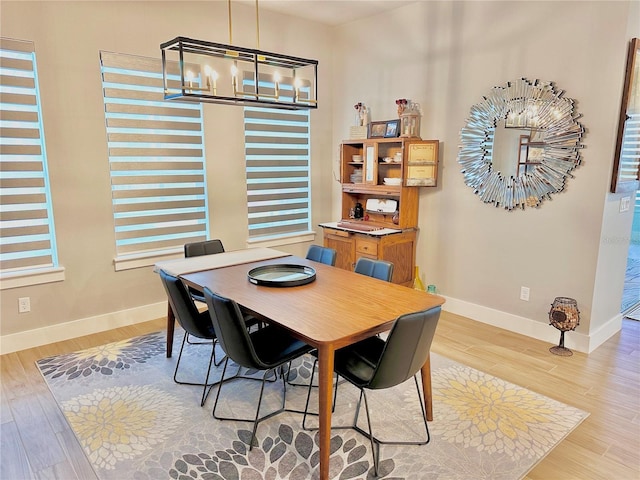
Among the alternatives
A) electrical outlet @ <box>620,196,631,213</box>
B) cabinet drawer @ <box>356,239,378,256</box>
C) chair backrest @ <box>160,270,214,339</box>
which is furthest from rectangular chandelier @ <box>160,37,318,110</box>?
electrical outlet @ <box>620,196,631,213</box>

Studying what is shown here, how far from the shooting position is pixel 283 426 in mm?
2516

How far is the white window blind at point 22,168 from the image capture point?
3.27 m

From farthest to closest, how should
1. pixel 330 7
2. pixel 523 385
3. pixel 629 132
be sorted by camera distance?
pixel 330 7 < pixel 629 132 < pixel 523 385

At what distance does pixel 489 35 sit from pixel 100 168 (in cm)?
352

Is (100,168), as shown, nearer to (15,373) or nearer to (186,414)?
(15,373)

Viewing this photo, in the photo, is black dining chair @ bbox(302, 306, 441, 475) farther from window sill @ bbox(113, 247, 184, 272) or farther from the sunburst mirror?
window sill @ bbox(113, 247, 184, 272)

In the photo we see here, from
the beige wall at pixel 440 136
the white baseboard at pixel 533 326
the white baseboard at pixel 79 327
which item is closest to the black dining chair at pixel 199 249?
the beige wall at pixel 440 136

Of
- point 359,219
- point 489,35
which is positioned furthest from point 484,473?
point 489,35

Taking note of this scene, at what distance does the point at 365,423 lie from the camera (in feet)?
8.34

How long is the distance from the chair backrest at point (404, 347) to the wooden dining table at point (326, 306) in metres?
0.16

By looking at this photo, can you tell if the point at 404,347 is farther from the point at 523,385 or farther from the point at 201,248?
the point at 201,248

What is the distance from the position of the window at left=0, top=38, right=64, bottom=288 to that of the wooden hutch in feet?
8.54

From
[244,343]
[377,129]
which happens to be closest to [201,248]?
[244,343]

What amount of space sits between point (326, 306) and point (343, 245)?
223cm
